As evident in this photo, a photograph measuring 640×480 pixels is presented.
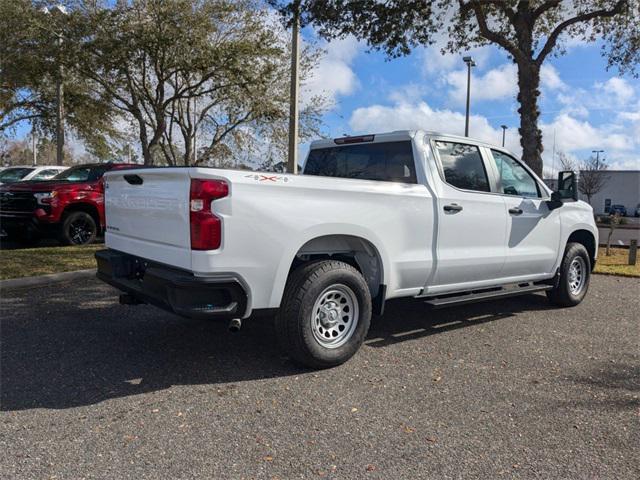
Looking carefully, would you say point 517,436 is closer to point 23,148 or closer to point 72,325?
point 72,325

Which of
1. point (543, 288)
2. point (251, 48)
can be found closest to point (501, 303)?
point (543, 288)

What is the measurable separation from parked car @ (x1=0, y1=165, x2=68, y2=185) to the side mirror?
1248cm

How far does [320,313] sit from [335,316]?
0.48 feet

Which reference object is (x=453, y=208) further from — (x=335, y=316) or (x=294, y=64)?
(x=294, y=64)

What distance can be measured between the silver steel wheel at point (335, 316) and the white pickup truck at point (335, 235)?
0.01 meters

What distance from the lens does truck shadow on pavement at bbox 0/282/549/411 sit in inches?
156

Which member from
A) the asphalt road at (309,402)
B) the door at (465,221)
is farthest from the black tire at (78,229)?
the door at (465,221)

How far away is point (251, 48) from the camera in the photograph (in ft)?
49.6

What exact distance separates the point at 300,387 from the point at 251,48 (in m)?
12.9

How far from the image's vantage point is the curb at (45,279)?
6.91 metres

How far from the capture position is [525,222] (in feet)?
19.9

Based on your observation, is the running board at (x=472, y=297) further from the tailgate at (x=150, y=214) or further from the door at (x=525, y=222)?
the tailgate at (x=150, y=214)

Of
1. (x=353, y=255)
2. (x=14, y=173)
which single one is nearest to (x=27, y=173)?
(x=14, y=173)

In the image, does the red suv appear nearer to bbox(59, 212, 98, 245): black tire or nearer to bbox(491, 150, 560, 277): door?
bbox(59, 212, 98, 245): black tire
